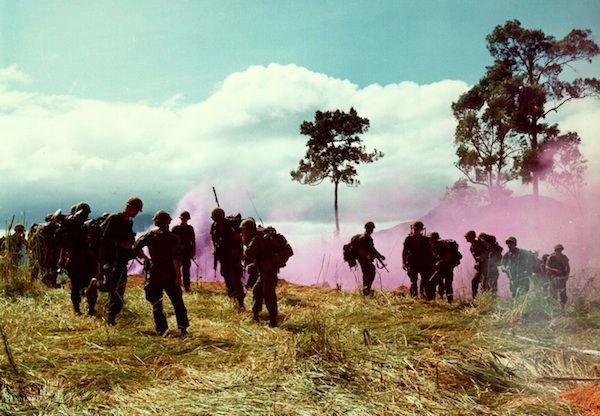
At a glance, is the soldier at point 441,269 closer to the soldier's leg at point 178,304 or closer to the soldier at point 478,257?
the soldier at point 478,257

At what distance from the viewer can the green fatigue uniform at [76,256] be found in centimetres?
822

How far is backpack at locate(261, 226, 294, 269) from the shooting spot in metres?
7.93

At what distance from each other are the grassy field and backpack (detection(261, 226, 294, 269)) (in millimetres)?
981

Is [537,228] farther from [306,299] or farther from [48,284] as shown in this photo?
[48,284]

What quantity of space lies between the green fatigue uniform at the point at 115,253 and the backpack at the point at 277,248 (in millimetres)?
2088

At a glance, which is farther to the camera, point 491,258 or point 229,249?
point 491,258

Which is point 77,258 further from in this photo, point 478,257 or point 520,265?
point 520,265

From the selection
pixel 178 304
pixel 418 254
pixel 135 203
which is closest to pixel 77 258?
pixel 135 203

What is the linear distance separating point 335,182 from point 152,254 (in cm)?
2126

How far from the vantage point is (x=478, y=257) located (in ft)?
39.1

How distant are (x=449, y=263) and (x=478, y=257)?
3.30ft

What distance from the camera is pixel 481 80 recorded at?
23.0 m

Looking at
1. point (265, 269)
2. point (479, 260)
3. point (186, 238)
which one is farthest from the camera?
point (479, 260)

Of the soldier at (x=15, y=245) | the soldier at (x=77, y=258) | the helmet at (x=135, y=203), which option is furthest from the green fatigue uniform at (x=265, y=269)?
the soldier at (x=15, y=245)
